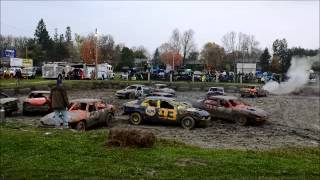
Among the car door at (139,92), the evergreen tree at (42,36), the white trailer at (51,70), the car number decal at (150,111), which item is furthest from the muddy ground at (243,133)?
the evergreen tree at (42,36)

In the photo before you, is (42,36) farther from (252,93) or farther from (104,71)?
Result: (252,93)

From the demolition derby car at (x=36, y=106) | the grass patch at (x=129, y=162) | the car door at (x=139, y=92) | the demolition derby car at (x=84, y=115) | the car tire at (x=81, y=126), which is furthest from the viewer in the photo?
the car door at (x=139, y=92)

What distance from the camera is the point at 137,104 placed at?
78.3ft

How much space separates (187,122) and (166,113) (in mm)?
1091

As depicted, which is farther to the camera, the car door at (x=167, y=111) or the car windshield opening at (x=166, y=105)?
the car windshield opening at (x=166, y=105)

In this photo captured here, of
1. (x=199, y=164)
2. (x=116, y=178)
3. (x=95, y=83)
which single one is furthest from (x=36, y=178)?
(x=95, y=83)

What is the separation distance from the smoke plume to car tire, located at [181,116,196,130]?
91.5 feet

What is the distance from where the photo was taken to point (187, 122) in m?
23.2

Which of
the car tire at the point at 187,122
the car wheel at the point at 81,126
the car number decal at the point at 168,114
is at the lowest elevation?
the car tire at the point at 187,122

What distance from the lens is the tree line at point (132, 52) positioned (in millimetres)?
102331

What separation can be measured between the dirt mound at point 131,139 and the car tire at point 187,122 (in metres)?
10.3

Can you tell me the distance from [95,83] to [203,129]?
31995 mm

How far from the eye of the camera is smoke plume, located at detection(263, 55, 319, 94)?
48344 millimetres

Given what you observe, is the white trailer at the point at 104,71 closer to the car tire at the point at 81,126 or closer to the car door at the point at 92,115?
the car door at the point at 92,115
